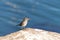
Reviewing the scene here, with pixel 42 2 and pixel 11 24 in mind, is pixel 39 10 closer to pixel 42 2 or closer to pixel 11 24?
pixel 42 2

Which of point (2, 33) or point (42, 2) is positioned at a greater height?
point (42, 2)

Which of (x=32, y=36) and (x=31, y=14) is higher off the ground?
(x=31, y=14)

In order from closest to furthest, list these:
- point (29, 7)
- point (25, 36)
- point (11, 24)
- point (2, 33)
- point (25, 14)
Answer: point (25, 36), point (2, 33), point (11, 24), point (25, 14), point (29, 7)

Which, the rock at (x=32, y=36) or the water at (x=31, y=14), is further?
the water at (x=31, y=14)

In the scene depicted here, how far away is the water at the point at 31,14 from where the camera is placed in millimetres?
12297

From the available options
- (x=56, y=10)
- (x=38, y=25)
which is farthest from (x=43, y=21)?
(x=56, y=10)

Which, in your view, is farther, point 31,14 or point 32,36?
point 31,14

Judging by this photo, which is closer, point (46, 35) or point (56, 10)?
point (46, 35)

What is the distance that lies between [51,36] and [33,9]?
5.11 meters

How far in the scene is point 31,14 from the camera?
13430 mm

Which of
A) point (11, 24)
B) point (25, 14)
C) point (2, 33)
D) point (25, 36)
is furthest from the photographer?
point (25, 14)

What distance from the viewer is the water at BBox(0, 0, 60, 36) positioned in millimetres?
12297

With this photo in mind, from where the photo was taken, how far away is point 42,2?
14.7 metres

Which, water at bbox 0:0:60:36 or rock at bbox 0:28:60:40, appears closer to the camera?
rock at bbox 0:28:60:40
